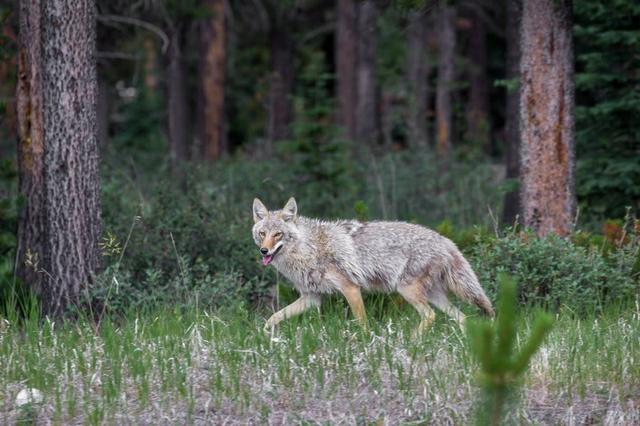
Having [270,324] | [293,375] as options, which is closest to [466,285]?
[270,324]

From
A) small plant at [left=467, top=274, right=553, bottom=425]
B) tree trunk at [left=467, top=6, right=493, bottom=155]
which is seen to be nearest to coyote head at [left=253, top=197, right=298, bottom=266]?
small plant at [left=467, top=274, right=553, bottom=425]

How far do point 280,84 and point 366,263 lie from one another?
780 inches

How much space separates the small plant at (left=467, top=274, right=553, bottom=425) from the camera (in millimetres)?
4199

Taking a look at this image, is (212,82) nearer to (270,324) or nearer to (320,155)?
(320,155)

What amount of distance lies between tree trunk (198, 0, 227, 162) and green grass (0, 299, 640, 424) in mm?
18262

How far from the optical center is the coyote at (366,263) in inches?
389

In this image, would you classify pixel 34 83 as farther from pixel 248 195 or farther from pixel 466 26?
pixel 466 26

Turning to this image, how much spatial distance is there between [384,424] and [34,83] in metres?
6.77

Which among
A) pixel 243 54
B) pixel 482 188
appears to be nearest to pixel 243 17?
pixel 243 54

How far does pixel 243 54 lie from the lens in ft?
131

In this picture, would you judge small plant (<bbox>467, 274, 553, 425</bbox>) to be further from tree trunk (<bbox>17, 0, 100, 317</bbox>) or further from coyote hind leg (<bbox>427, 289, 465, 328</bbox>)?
tree trunk (<bbox>17, 0, 100, 317</bbox>)

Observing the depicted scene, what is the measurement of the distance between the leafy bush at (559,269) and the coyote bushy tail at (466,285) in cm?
62

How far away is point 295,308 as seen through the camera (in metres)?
9.92

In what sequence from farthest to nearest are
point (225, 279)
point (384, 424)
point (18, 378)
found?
point (225, 279)
point (18, 378)
point (384, 424)
